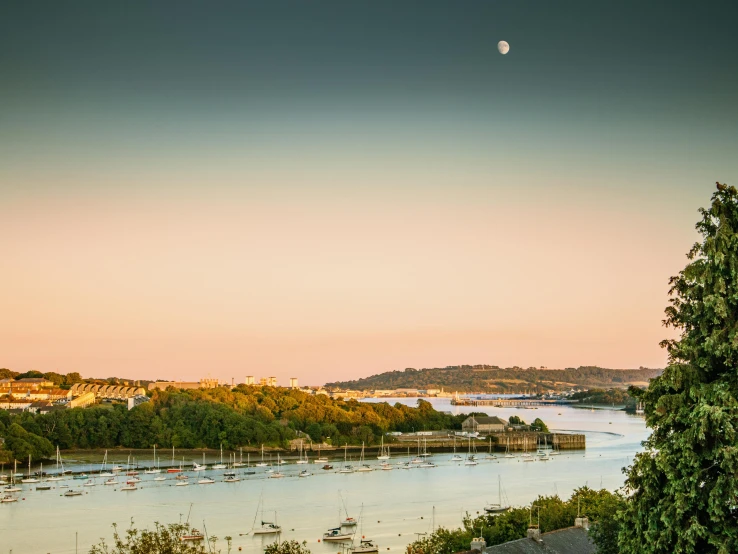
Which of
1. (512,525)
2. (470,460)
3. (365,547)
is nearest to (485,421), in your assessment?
(470,460)

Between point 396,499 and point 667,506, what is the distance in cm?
2796

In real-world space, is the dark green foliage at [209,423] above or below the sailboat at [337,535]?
above

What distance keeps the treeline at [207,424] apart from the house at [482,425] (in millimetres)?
2826

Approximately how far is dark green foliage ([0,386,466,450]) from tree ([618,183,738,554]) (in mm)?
48102

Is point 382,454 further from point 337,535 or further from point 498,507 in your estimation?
point 337,535

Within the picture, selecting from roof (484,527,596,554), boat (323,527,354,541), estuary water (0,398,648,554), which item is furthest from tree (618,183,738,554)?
boat (323,527,354,541)

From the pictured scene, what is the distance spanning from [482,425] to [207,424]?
82.6ft

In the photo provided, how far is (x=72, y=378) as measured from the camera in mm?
101375

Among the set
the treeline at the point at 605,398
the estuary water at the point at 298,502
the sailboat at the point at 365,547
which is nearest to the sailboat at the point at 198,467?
the estuary water at the point at 298,502

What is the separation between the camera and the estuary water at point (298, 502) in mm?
28031

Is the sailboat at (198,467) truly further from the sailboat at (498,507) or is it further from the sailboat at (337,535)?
the sailboat at (337,535)

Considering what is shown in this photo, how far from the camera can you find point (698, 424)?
966cm

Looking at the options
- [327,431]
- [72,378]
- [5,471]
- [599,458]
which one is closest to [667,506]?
[5,471]

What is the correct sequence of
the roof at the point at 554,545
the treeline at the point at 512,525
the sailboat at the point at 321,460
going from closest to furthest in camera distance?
the roof at the point at 554,545 → the treeline at the point at 512,525 → the sailboat at the point at 321,460
